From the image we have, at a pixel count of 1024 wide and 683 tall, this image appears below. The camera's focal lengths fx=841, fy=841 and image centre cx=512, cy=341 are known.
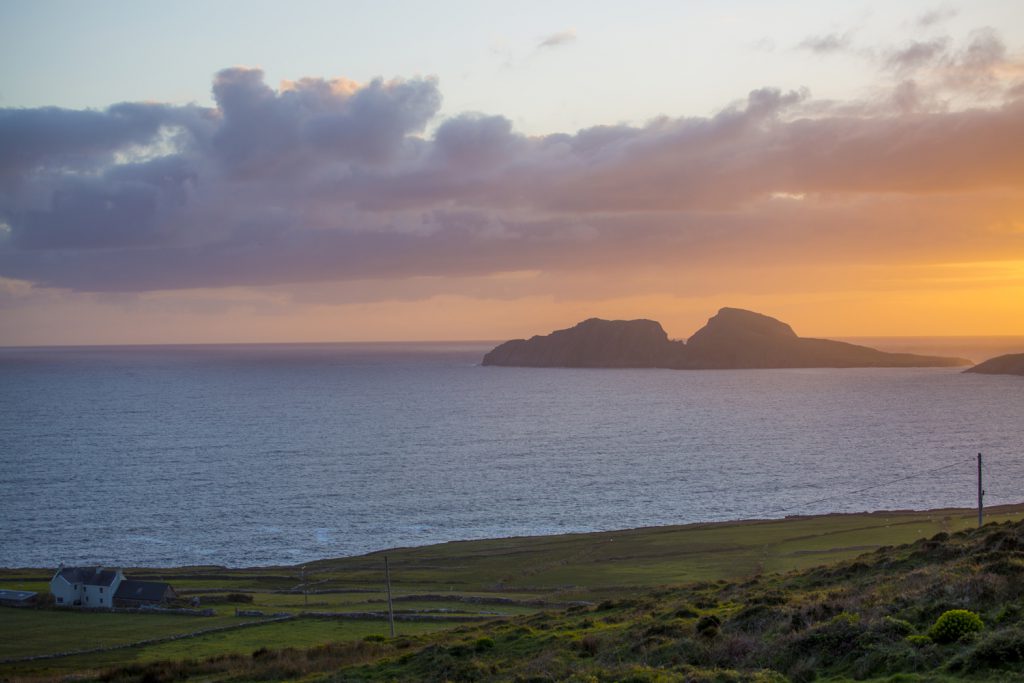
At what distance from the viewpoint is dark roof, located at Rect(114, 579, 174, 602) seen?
5571cm

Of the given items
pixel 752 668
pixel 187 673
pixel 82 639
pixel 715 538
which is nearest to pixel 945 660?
pixel 752 668

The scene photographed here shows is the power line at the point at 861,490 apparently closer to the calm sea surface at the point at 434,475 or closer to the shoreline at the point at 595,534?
the calm sea surface at the point at 434,475

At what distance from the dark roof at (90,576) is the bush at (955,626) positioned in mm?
53160

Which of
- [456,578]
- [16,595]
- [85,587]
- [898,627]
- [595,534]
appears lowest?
[456,578]

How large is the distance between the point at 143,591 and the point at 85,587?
4114 mm

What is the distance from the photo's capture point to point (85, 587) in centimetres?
5672

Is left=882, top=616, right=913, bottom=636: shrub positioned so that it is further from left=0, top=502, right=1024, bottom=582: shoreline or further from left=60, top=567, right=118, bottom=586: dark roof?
left=0, top=502, right=1024, bottom=582: shoreline

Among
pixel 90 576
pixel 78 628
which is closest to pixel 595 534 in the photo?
pixel 90 576

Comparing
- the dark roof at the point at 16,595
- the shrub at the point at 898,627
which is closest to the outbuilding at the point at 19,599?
the dark roof at the point at 16,595

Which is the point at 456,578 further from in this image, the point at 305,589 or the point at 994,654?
the point at 994,654

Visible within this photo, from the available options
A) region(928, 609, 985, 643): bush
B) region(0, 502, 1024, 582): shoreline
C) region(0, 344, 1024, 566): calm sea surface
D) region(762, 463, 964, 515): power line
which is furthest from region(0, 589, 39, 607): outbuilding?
region(762, 463, 964, 515): power line

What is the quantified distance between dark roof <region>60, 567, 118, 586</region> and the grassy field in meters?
2.15

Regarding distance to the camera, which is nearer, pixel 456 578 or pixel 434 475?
pixel 456 578

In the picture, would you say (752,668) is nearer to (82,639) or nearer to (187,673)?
(187,673)
